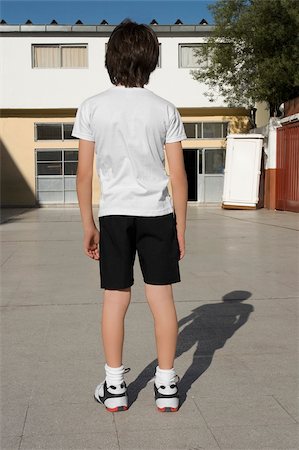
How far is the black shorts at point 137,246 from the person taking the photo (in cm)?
296

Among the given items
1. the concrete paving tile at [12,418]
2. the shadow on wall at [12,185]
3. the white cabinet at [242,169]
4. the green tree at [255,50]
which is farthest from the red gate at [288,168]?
the concrete paving tile at [12,418]

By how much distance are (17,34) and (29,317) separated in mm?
23469

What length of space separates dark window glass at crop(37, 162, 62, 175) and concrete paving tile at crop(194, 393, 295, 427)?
24.7 meters

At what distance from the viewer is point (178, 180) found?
3.03 meters

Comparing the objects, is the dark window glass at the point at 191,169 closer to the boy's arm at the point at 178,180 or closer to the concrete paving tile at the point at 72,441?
the boy's arm at the point at 178,180

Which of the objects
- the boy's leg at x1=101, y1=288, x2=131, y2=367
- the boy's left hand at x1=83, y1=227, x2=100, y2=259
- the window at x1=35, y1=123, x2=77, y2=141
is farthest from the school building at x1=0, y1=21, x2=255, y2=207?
the boy's leg at x1=101, y1=288, x2=131, y2=367

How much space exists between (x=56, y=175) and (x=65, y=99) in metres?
3.26

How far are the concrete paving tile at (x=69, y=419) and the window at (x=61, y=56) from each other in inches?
979

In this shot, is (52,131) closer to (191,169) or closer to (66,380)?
(191,169)

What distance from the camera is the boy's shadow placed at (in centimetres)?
351

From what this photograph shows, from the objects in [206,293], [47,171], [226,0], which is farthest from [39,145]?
[206,293]

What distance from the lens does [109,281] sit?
9.82 feet

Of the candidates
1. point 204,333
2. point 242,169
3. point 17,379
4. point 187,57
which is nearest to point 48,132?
point 187,57

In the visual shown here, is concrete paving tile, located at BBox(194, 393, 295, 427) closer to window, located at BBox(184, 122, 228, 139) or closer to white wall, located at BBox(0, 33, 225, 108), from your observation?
white wall, located at BBox(0, 33, 225, 108)
